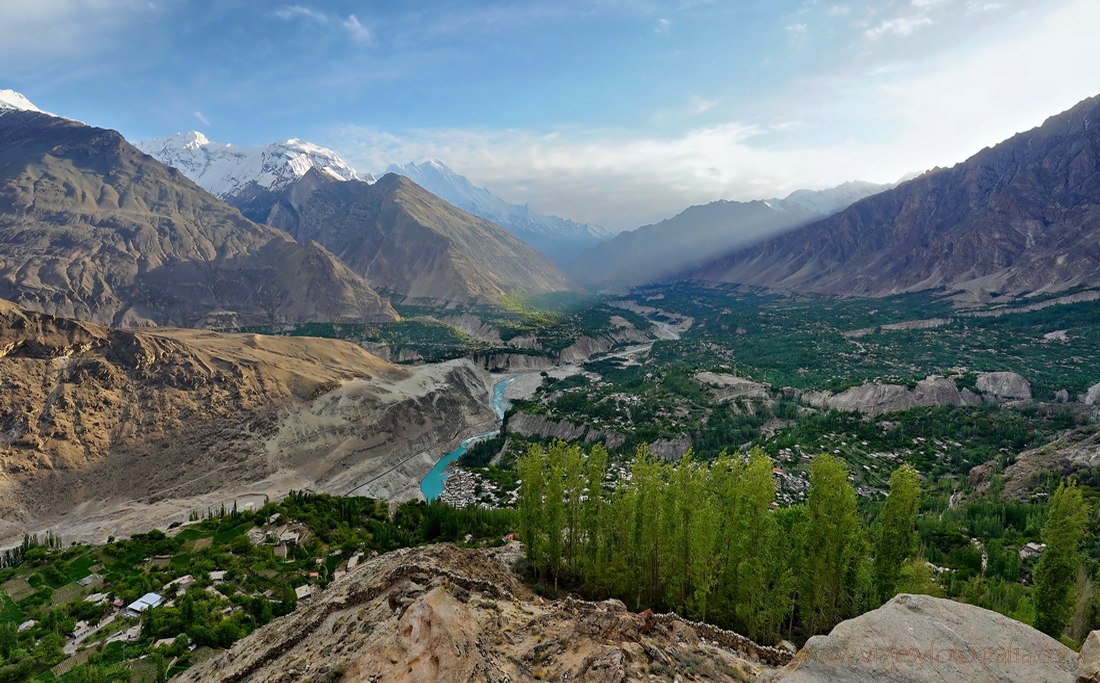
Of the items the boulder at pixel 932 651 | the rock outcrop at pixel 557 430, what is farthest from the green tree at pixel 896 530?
the rock outcrop at pixel 557 430

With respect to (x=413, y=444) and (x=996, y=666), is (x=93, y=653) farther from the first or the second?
(x=413, y=444)

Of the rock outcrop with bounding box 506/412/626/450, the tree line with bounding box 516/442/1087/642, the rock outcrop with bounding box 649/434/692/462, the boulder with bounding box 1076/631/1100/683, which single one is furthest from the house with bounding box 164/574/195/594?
the rock outcrop with bounding box 649/434/692/462

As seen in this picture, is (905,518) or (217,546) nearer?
(905,518)

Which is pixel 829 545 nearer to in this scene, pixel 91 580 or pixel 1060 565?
pixel 1060 565

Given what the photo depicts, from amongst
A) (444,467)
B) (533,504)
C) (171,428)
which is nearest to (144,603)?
(533,504)

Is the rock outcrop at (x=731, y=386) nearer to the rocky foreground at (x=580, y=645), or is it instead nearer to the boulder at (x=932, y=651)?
the rocky foreground at (x=580, y=645)

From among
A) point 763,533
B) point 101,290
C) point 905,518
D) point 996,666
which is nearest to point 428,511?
point 763,533
